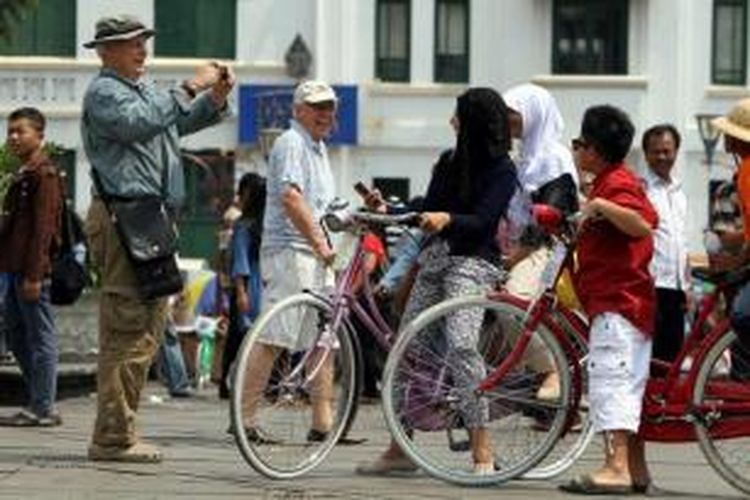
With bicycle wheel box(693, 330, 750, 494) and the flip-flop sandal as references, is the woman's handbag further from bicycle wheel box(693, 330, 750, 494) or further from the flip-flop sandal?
bicycle wheel box(693, 330, 750, 494)

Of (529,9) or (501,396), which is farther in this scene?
(529,9)

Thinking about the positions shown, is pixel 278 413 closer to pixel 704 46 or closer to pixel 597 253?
pixel 597 253

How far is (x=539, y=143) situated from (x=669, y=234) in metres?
0.94

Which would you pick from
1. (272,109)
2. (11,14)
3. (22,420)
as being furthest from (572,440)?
(272,109)

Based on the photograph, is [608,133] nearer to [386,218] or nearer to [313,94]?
[386,218]

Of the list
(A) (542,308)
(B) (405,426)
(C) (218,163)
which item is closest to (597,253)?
(A) (542,308)

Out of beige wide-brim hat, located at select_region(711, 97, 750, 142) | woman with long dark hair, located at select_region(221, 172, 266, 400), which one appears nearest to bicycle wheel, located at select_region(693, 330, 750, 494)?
beige wide-brim hat, located at select_region(711, 97, 750, 142)

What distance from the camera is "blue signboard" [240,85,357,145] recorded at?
44.3 metres

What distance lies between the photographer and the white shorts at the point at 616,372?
948 cm

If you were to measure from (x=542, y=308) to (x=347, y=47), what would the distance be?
37.2 m

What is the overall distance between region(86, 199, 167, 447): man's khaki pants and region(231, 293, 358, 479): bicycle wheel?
2.30ft

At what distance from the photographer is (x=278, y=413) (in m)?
10.1

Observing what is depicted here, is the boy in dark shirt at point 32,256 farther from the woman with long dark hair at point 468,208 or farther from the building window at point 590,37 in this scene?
the building window at point 590,37

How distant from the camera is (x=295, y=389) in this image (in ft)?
33.7
